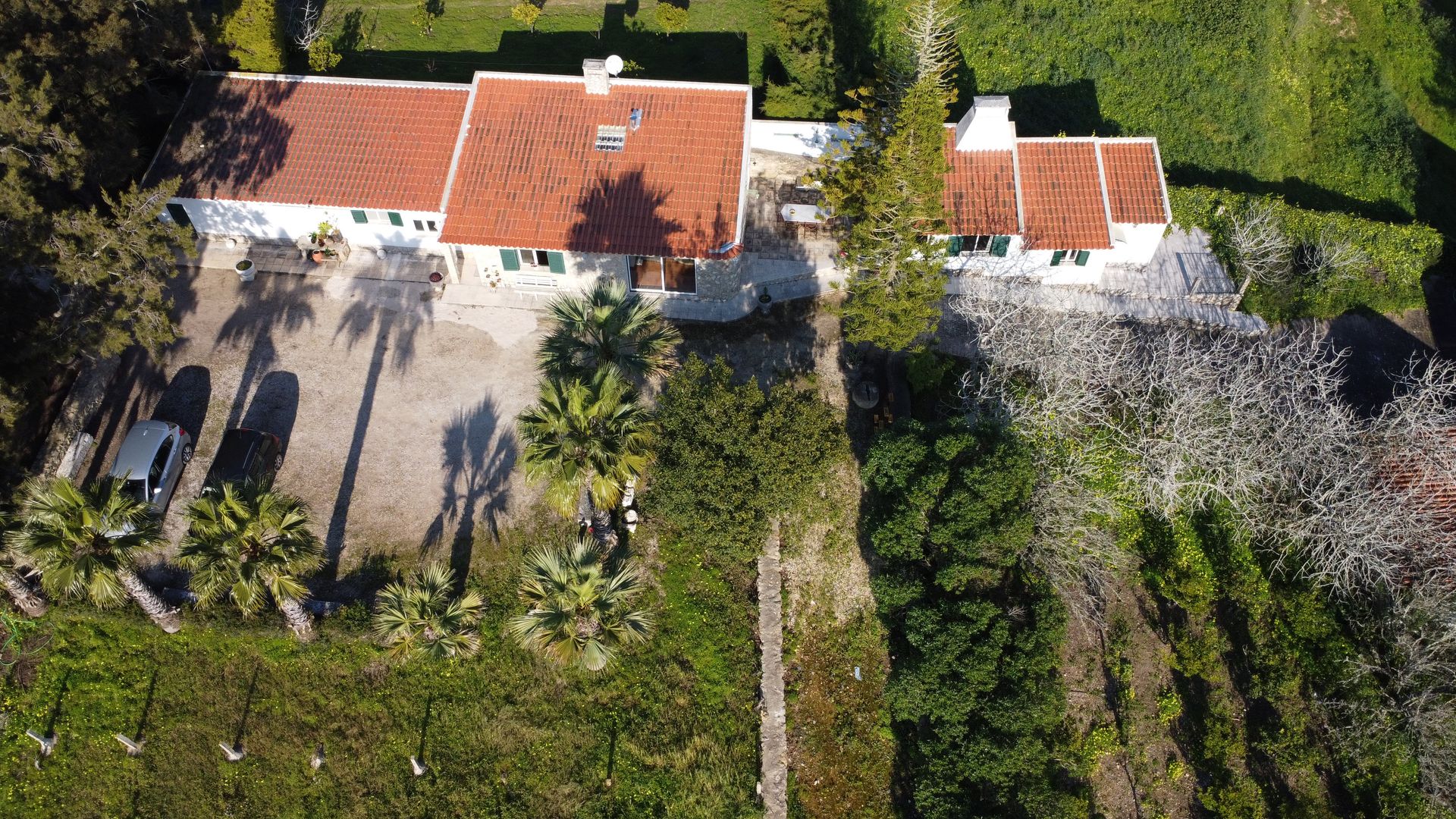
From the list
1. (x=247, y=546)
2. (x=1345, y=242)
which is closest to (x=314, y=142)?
(x=247, y=546)

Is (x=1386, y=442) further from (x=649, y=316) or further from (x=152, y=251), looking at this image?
(x=152, y=251)

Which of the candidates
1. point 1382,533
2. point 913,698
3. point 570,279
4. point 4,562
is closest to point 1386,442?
point 1382,533

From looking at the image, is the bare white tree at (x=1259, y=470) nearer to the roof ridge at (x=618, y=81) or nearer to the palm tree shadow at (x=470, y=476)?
the roof ridge at (x=618, y=81)

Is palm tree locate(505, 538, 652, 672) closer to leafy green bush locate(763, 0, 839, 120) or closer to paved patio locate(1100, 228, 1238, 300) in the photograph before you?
leafy green bush locate(763, 0, 839, 120)

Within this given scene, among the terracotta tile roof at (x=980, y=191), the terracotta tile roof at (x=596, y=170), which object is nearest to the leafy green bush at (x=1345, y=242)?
the terracotta tile roof at (x=980, y=191)

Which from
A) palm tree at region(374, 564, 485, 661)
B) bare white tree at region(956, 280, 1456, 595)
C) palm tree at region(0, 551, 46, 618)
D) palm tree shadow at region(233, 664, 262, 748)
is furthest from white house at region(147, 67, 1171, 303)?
palm tree shadow at region(233, 664, 262, 748)

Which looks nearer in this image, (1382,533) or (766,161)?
(1382,533)

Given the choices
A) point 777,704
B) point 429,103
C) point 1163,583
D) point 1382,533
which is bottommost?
point 777,704

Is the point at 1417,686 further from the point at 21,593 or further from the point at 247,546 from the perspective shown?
the point at 21,593
